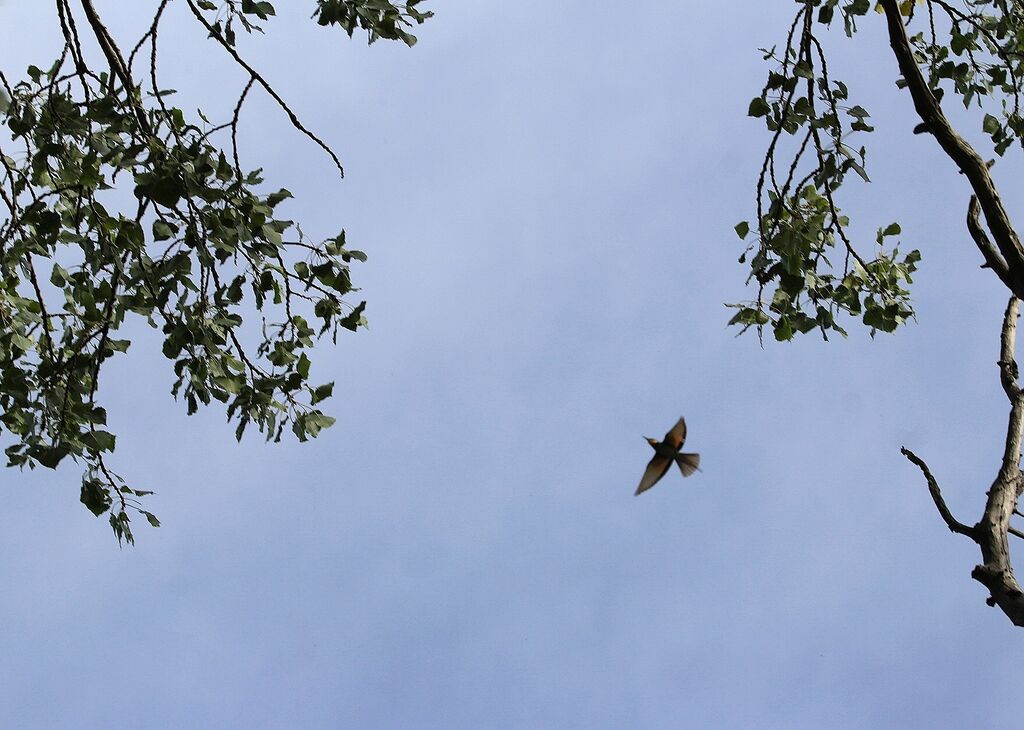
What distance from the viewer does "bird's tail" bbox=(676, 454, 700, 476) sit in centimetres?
615

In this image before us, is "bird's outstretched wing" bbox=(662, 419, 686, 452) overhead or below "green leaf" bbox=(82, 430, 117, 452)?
below

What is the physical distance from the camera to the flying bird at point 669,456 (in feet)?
20.3

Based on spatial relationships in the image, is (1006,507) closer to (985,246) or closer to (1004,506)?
(1004,506)

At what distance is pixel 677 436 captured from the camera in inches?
244

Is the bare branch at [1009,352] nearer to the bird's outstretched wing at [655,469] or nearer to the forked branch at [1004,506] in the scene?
the forked branch at [1004,506]

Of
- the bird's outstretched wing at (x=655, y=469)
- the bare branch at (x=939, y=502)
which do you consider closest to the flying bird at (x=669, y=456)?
the bird's outstretched wing at (x=655, y=469)

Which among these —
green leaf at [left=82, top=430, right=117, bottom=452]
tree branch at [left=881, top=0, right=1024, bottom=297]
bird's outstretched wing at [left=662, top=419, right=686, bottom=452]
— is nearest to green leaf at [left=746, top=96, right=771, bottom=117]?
tree branch at [left=881, top=0, right=1024, bottom=297]

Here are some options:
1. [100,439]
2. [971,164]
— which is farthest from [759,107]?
[100,439]

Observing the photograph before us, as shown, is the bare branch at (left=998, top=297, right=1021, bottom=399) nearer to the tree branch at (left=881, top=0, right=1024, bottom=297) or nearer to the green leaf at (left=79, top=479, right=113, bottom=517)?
the tree branch at (left=881, top=0, right=1024, bottom=297)

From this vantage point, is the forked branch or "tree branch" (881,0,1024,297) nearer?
the forked branch

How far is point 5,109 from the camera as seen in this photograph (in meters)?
5.70

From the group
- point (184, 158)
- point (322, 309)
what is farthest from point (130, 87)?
point (322, 309)

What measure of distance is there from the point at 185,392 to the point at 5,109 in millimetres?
1928

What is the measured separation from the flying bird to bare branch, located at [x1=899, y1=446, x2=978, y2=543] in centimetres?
122
